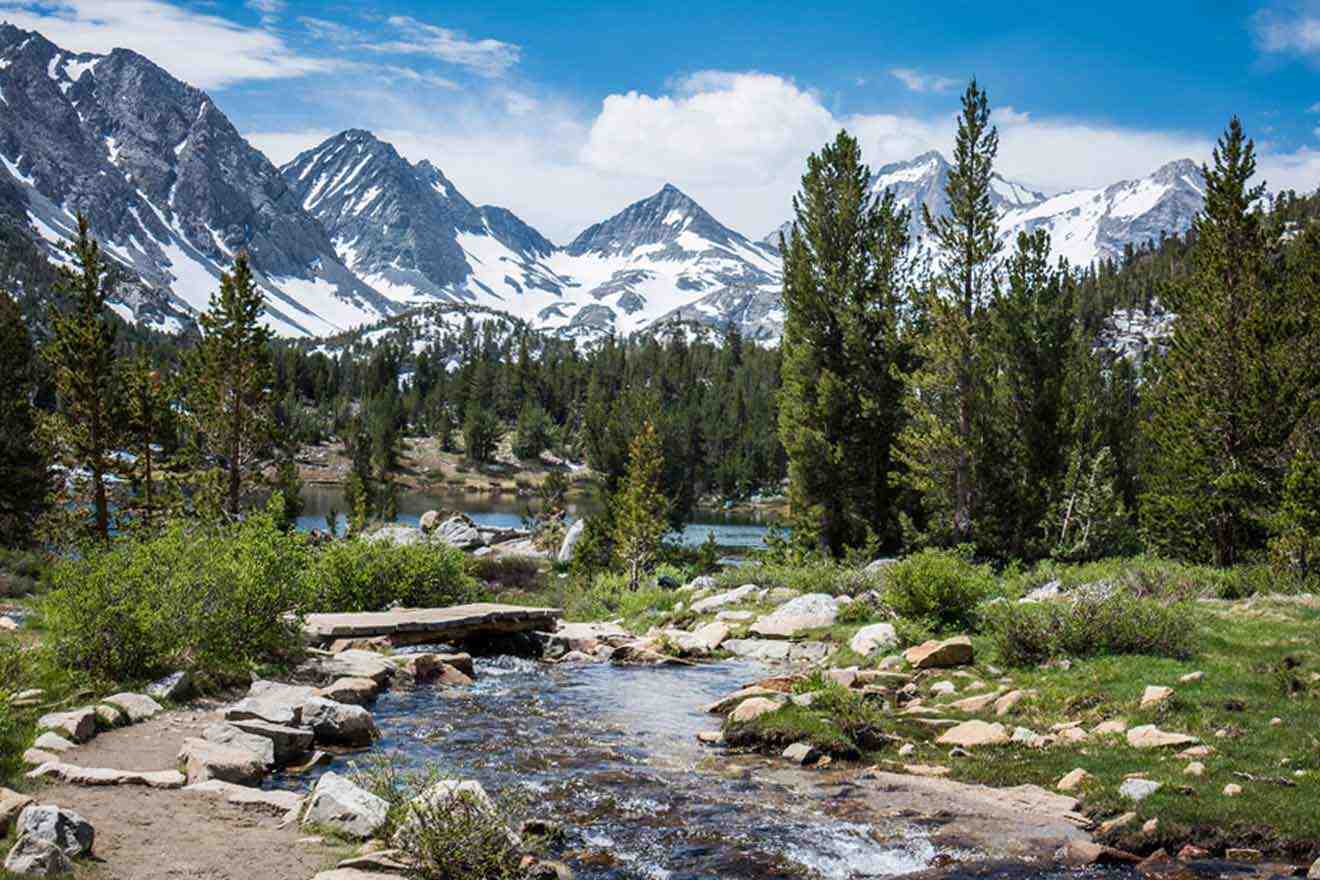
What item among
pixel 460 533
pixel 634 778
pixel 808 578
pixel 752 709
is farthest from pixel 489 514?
pixel 634 778

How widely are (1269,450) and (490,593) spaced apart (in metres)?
27.7

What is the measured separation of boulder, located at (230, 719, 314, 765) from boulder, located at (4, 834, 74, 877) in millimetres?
5627

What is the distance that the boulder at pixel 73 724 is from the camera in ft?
42.5

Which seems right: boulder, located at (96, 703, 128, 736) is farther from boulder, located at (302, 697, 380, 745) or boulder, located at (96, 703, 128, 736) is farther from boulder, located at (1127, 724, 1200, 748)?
boulder, located at (1127, 724, 1200, 748)

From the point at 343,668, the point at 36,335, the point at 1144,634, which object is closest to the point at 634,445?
the point at 343,668

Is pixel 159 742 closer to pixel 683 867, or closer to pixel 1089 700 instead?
pixel 683 867

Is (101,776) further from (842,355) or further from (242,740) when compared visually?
(842,355)

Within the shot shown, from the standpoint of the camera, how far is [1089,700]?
15.6m

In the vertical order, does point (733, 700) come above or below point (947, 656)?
below

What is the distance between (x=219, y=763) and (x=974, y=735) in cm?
1113

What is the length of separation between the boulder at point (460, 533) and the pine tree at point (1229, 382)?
50.2m

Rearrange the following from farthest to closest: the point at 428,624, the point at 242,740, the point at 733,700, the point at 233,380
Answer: the point at 233,380 < the point at 428,624 < the point at 733,700 < the point at 242,740

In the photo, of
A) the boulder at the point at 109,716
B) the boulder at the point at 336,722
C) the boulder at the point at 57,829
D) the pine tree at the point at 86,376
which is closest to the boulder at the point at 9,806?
the boulder at the point at 57,829

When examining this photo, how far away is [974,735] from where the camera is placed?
586 inches
